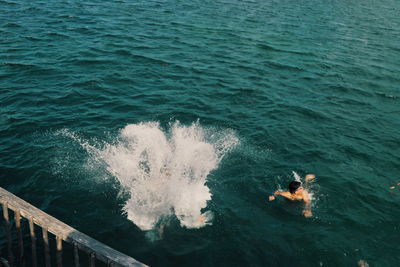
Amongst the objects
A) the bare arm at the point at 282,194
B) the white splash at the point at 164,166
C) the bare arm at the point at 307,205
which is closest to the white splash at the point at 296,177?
the bare arm at the point at 307,205

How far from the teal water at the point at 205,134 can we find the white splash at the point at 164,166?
65 millimetres

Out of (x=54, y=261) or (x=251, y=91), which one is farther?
(x=251, y=91)

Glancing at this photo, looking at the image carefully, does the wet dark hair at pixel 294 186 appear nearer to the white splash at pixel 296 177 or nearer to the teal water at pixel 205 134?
the teal water at pixel 205 134

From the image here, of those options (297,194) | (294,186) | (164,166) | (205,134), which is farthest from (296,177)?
(164,166)

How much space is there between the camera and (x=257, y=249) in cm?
1123

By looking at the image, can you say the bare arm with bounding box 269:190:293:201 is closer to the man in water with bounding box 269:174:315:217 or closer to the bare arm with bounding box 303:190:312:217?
the man in water with bounding box 269:174:315:217

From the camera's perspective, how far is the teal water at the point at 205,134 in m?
11.7

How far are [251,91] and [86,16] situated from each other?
19549mm

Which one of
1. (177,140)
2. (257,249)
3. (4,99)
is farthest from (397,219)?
(4,99)

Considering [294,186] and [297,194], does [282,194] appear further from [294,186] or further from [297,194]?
[294,186]

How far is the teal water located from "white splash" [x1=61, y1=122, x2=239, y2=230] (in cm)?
6

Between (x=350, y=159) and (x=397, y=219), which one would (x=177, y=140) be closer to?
(x=350, y=159)

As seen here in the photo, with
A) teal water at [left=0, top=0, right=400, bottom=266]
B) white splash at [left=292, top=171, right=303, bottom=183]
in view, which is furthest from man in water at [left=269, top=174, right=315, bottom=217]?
white splash at [left=292, top=171, right=303, bottom=183]

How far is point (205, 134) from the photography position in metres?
16.9
